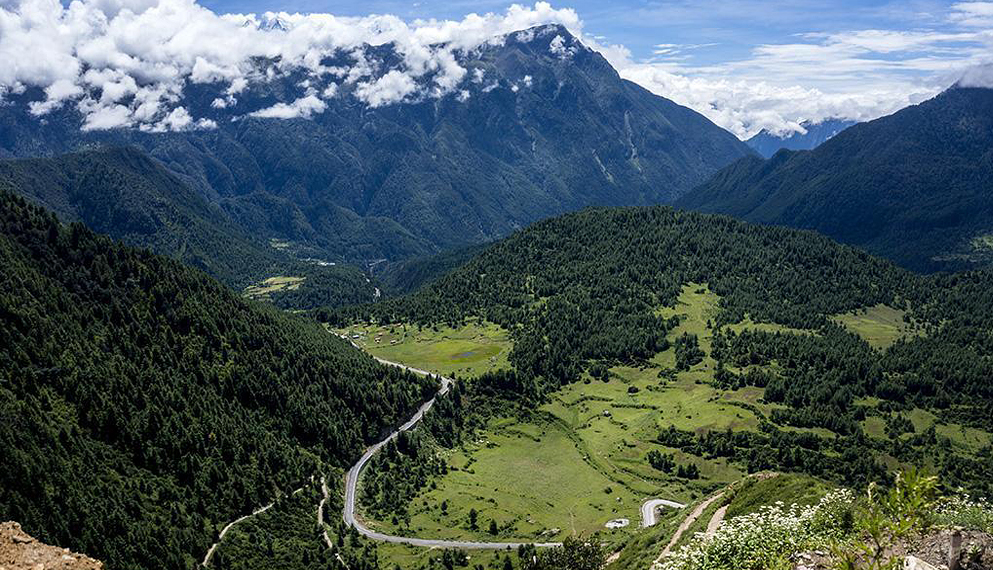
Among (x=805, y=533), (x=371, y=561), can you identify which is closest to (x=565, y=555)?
(x=805, y=533)

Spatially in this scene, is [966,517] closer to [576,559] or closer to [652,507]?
[576,559]

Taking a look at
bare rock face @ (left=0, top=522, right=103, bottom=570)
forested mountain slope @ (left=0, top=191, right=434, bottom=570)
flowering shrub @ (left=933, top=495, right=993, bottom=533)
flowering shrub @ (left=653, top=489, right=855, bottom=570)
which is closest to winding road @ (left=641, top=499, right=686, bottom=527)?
forested mountain slope @ (left=0, top=191, right=434, bottom=570)

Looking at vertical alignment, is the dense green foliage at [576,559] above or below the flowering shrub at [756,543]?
below

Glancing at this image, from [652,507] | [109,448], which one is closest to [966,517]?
[652,507]

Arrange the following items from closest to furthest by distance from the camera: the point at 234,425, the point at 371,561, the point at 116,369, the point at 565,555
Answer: the point at 565,555
the point at 371,561
the point at 116,369
the point at 234,425

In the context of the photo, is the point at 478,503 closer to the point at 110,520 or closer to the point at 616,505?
the point at 616,505

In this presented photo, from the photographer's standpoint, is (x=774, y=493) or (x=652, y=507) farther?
(x=652, y=507)

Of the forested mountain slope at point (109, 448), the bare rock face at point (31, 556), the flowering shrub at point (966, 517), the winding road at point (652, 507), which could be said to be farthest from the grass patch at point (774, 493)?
the forested mountain slope at point (109, 448)

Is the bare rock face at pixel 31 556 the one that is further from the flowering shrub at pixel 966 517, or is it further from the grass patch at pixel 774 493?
the grass patch at pixel 774 493
